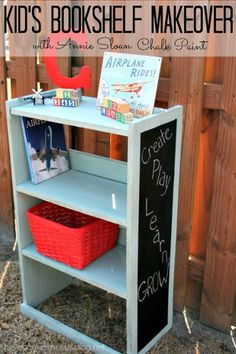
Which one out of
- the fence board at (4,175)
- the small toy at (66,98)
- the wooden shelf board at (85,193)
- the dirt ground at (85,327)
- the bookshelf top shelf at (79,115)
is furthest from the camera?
the fence board at (4,175)

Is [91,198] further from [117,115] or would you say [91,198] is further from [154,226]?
[117,115]

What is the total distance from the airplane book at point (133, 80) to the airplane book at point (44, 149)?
355 millimetres

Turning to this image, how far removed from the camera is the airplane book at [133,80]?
197 centimetres

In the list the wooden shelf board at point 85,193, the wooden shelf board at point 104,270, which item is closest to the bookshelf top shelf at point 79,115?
the wooden shelf board at point 85,193

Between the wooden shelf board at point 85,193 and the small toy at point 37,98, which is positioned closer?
the wooden shelf board at point 85,193

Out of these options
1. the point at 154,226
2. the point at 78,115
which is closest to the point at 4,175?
the point at 78,115

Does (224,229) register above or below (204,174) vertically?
below

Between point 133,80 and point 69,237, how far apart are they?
76cm

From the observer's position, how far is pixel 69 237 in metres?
2.19

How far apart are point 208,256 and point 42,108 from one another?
108 centimetres

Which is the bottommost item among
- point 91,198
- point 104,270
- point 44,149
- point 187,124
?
point 104,270

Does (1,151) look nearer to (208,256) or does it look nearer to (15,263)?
(15,263)

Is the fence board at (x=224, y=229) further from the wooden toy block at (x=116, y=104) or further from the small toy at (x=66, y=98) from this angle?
the small toy at (x=66, y=98)

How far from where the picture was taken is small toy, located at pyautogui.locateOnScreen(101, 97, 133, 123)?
74.8 inches
